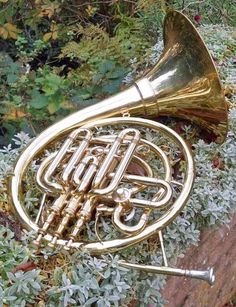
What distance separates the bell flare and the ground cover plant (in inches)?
2.8

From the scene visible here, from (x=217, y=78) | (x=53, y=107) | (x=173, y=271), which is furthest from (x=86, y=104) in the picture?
(x=173, y=271)

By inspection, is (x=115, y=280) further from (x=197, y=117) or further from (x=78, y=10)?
(x=78, y=10)

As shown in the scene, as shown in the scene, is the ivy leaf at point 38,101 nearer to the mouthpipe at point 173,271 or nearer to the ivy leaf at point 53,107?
the ivy leaf at point 53,107

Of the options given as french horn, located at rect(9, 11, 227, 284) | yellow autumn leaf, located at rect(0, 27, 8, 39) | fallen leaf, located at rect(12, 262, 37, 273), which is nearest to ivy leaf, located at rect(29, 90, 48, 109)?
yellow autumn leaf, located at rect(0, 27, 8, 39)

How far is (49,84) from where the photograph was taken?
2.76 m

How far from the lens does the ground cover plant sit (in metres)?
1.48

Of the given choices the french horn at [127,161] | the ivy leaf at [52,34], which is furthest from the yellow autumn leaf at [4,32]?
the french horn at [127,161]

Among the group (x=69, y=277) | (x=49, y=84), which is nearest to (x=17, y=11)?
(x=49, y=84)

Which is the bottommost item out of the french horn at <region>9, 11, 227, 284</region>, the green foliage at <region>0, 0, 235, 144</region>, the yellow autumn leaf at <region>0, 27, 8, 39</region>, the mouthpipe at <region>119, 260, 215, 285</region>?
the green foliage at <region>0, 0, 235, 144</region>

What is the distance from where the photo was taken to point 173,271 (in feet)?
5.00

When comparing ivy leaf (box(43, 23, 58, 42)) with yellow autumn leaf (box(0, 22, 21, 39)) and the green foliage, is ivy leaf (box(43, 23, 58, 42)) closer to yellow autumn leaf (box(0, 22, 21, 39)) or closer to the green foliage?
the green foliage

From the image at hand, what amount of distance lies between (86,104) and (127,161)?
90 centimetres

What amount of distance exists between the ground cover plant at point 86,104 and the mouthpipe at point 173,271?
3cm

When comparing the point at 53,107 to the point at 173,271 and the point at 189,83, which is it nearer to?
the point at 189,83
